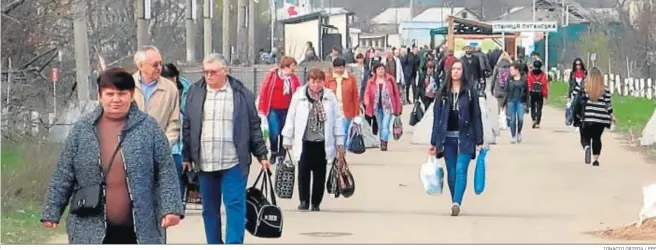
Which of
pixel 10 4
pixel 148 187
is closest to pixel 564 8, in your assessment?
pixel 10 4

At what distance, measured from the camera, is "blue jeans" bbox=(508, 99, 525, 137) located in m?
24.4

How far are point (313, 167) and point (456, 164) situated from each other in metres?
1.32

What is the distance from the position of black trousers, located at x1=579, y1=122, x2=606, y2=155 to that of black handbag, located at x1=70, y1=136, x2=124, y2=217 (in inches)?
483

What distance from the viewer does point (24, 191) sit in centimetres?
1454

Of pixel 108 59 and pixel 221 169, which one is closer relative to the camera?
pixel 221 169

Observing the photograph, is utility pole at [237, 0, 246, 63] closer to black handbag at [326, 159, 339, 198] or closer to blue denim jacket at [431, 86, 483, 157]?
black handbag at [326, 159, 339, 198]

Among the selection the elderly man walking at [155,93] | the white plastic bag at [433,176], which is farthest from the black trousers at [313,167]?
the elderly man walking at [155,93]

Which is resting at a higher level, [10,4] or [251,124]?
[10,4]

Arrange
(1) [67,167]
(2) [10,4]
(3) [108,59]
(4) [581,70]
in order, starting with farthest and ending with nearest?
(3) [108,59] < (4) [581,70] < (2) [10,4] < (1) [67,167]

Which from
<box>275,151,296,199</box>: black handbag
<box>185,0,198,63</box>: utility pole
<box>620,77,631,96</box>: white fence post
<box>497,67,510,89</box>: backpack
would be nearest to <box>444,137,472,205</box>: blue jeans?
<box>275,151,296,199</box>: black handbag

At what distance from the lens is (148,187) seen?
7.71 meters

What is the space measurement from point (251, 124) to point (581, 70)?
14226 mm

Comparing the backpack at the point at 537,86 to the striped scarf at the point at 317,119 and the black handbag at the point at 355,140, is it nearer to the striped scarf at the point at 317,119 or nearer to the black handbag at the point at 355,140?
the black handbag at the point at 355,140
